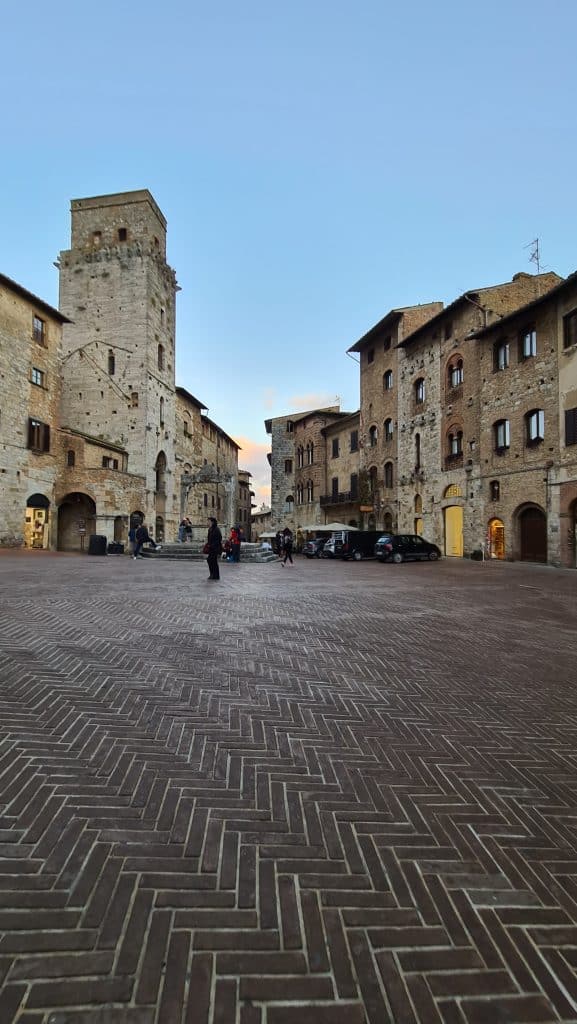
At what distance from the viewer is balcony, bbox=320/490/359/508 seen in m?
36.3

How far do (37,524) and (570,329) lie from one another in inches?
1144

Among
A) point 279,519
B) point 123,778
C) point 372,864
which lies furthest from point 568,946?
point 279,519

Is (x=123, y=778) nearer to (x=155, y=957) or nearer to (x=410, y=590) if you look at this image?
(x=155, y=957)

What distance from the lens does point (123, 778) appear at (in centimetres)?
277

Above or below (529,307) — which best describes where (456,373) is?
below

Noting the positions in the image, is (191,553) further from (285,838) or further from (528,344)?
(285,838)

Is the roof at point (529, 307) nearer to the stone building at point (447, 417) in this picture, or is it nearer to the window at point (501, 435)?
the stone building at point (447, 417)

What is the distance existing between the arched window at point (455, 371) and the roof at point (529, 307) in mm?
2203

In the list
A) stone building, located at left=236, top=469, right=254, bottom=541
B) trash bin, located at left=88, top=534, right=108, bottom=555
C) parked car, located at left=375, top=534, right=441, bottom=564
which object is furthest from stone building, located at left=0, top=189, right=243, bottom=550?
stone building, located at left=236, top=469, right=254, bottom=541

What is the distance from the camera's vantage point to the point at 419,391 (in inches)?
1180

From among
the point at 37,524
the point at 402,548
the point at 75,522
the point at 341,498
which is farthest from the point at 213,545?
the point at 341,498

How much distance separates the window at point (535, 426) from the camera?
20922 mm

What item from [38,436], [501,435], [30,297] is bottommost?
[501,435]

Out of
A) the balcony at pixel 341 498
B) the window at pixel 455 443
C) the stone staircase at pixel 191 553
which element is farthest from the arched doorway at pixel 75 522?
the window at pixel 455 443
